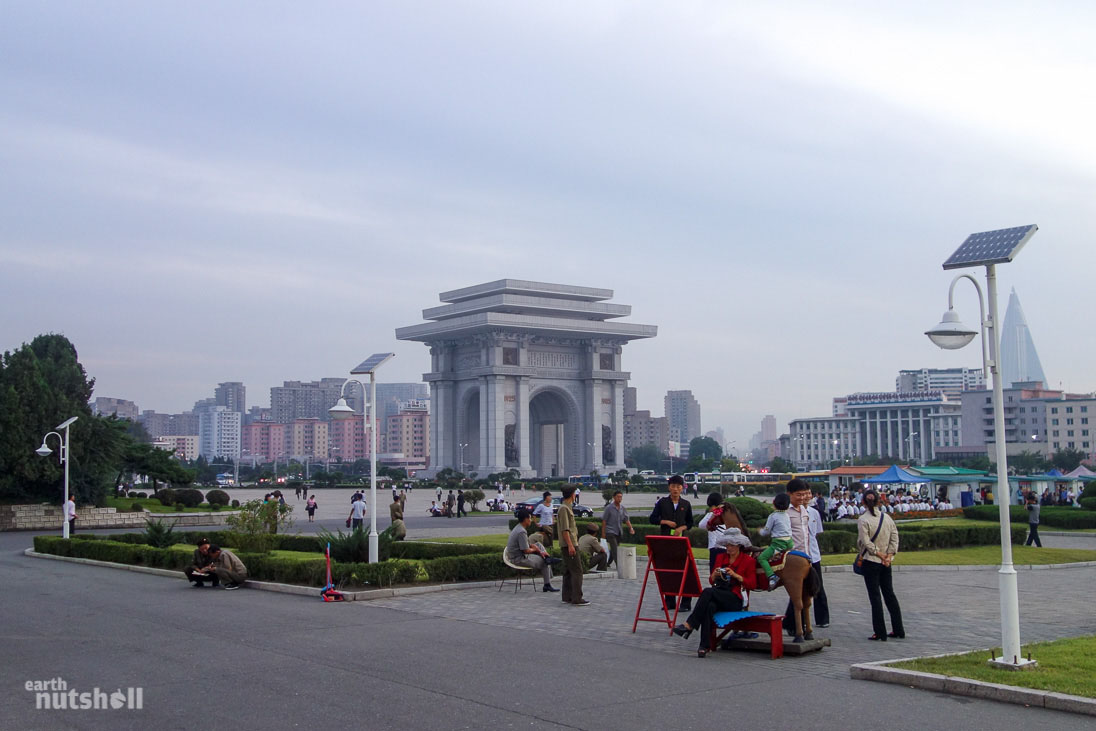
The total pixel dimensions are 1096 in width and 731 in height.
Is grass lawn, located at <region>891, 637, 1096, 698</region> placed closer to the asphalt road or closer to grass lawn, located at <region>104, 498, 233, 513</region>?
the asphalt road

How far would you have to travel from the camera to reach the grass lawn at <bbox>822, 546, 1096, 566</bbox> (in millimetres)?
19547

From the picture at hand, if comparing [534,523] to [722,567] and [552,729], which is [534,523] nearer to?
[722,567]

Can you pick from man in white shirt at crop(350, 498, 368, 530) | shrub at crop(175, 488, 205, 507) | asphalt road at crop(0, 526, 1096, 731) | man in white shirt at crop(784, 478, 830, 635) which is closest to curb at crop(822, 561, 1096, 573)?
asphalt road at crop(0, 526, 1096, 731)

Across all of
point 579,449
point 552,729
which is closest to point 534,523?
point 552,729

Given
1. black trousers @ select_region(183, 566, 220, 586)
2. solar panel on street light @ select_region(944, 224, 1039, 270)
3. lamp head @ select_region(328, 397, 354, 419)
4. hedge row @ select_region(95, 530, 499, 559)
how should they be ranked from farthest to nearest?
hedge row @ select_region(95, 530, 499, 559)
lamp head @ select_region(328, 397, 354, 419)
black trousers @ select_region(183, 566, 220, 586)
solar panel on street light @ select_region(944, 224, 1039, 270)

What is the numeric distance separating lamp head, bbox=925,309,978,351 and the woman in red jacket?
2733 mm

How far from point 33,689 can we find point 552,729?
4438mm

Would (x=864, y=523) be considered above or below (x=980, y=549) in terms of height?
above

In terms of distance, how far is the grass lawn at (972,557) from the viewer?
19547 millimetres

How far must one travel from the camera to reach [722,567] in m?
10.1

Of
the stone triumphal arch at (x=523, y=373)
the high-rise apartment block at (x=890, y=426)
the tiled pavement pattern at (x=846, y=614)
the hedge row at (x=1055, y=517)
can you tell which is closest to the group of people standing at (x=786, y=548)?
the tiled pavement pattern at (x=846, y=614)

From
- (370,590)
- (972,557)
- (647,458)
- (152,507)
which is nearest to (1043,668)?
(370,590)

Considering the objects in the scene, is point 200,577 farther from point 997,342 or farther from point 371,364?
point 997,342

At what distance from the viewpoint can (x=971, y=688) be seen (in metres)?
7.92
